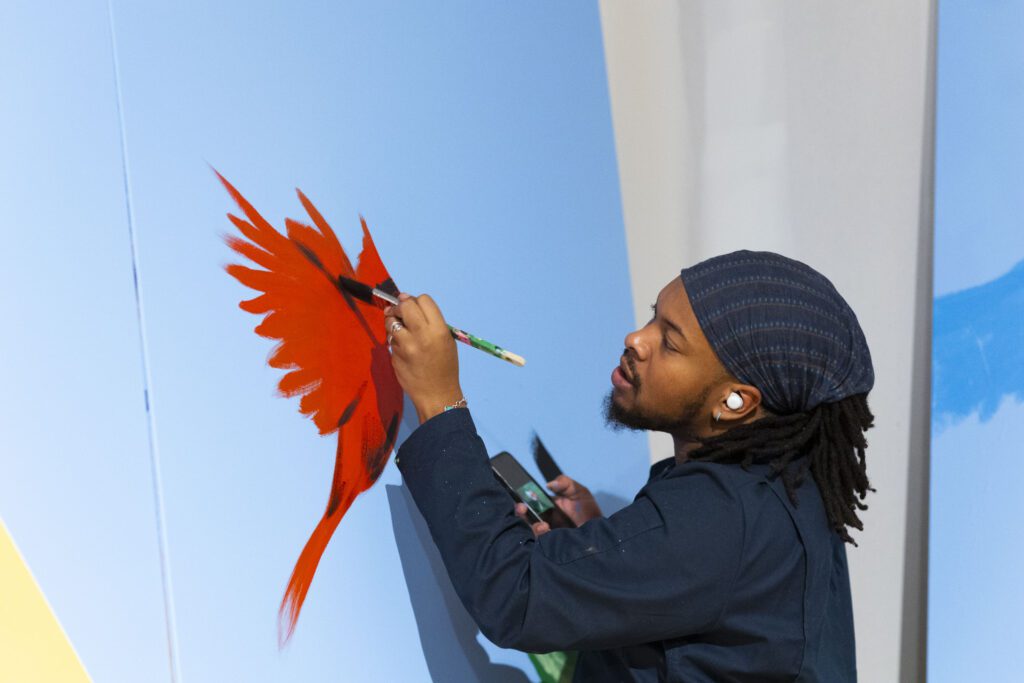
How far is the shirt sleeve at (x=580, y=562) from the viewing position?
105cm

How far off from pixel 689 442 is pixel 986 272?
2.26ft

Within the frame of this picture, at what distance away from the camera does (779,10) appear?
1.88m

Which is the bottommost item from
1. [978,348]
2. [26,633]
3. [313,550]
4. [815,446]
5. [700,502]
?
[26,633]

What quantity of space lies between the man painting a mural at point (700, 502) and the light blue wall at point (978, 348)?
46 cm

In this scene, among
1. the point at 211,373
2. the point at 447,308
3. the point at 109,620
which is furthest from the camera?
the point at 447,308

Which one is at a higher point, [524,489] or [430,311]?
[430,311]

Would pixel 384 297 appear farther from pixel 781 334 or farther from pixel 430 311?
pixel 781 334

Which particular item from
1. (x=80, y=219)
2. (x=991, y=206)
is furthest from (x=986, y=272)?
(x=80, y=219)

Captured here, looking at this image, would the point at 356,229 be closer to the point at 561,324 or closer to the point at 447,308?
the point at 447,308

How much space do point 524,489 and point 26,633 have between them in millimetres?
634

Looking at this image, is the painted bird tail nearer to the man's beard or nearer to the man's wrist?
the man's wrist

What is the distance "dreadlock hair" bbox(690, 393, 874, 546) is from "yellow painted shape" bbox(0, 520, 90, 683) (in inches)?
27.3

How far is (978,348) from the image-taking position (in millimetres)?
1669

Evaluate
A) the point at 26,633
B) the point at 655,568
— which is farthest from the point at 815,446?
the point at 26,633
